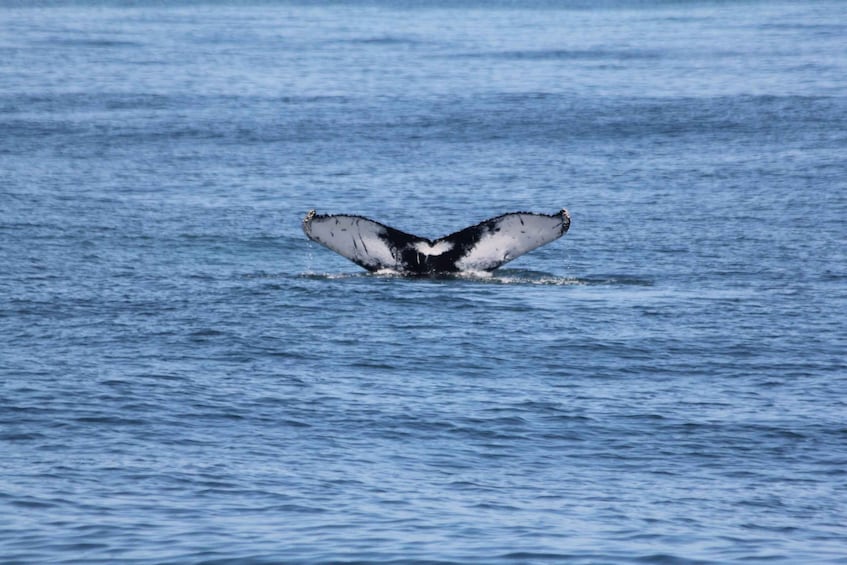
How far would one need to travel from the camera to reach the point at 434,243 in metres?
25.2

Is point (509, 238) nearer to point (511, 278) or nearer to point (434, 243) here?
point (434, 243)

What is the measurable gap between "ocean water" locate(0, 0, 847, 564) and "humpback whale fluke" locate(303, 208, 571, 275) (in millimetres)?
523

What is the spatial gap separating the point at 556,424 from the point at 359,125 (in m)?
32.3

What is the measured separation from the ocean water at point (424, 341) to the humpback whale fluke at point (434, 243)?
0.52 metres

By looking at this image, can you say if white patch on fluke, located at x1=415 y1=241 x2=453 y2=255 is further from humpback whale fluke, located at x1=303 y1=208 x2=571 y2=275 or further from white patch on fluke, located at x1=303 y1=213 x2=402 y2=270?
white patch on fluke, located at x1=303 y1=213 x2=402 y2=270

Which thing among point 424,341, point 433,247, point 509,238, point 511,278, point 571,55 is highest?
point 571,55

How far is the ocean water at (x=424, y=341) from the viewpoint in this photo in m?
14.8

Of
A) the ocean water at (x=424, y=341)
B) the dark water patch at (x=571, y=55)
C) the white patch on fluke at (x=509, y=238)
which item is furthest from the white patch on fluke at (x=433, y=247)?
the dark water patch at (x=571, y=55)

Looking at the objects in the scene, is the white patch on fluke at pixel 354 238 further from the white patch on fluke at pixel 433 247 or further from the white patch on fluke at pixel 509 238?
the white patch on fluke at pixel 509 238

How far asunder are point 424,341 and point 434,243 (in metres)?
3.65

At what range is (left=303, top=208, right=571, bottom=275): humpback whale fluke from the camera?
78.7ft

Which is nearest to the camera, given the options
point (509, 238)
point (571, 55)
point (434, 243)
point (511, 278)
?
point (509, 238)

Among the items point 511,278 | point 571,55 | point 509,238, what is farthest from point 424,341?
point 571,55

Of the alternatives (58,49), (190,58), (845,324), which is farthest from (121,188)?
(58,49)
